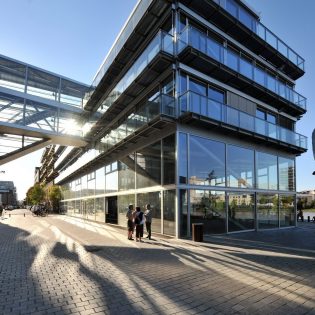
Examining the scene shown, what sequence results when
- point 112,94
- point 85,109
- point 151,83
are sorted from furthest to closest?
point 85,109
point 112,94
point 151,83

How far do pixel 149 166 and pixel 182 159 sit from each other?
3.15 meters

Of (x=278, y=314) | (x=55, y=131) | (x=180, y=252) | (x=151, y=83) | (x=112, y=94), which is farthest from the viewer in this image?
(x=55, y=131)

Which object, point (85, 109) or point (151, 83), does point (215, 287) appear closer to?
point (151, 83)

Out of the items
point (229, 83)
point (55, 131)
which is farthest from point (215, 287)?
point (55, 131)

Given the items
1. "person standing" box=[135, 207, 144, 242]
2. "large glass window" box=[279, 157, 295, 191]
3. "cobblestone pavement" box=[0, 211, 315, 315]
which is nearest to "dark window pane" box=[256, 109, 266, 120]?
"large glass window" box=[279, 157, 295, 191]

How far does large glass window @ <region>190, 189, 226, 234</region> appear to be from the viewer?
51.6 ft

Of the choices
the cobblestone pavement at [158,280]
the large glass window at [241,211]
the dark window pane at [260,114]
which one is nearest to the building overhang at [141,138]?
the large glass window at [241,211]

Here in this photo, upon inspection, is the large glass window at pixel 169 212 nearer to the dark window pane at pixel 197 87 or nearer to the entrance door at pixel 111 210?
the dark window pane at pixel 197 87

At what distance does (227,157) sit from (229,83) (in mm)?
4828

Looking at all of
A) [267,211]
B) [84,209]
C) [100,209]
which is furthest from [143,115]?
[84,209]

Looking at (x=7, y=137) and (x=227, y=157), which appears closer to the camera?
(x=227, y=157)

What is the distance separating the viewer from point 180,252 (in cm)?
1112

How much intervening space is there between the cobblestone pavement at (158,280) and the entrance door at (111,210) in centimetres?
1318

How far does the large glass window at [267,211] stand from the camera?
20.0 m
